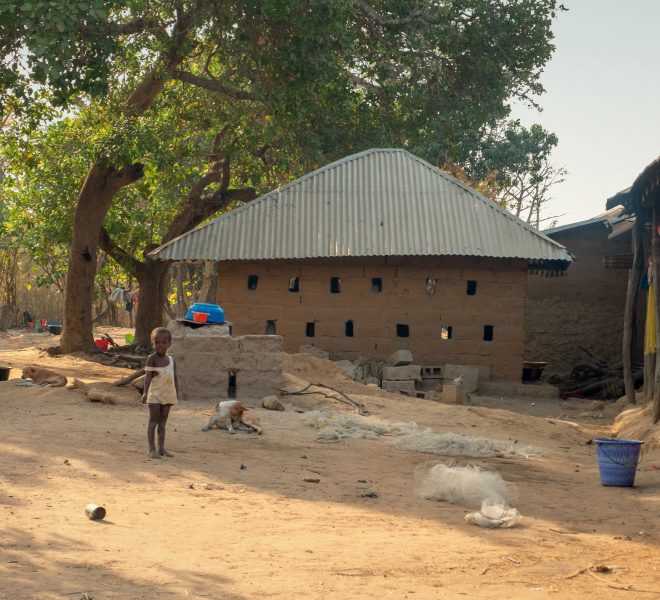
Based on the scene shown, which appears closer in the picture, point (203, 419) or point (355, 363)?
point (203, 419)

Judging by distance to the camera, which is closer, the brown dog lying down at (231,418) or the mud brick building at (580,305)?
the brown dog lying down at (231,418)

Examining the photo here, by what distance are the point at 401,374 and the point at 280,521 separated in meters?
12.0

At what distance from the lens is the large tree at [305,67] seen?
659 inches

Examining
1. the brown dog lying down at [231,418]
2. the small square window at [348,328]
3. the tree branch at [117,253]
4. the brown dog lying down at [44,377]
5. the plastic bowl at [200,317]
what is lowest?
the brown dog lying down at [231,418]

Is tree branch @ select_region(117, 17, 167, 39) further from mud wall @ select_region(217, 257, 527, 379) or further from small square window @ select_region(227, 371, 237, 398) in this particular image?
small square window @ select_region(227, 371, 237, 398)

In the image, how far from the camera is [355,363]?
19312mm

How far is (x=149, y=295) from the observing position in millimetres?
23891

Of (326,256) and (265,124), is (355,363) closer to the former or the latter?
(326,256)

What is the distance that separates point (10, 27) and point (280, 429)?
7153 millimetres

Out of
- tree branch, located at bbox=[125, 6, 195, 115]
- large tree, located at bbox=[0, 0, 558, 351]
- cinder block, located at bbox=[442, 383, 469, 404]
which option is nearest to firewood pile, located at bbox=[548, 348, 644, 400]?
cinder block, located at bbox=[442, 383, 469, 404]

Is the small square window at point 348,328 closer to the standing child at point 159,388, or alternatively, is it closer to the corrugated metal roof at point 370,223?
the corrugated metal roof at point 370,223

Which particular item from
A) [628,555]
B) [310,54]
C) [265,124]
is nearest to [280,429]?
[628,555]

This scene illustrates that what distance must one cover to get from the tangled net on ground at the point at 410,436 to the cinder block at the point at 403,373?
18.8 ft

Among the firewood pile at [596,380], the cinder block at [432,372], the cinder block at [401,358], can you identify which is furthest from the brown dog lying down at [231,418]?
the firewood pile at [596,380]
